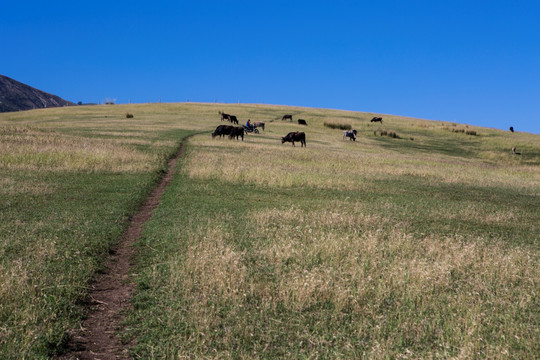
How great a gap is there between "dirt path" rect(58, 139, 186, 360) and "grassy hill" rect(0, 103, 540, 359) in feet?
0.63

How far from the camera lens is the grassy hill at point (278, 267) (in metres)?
5.73

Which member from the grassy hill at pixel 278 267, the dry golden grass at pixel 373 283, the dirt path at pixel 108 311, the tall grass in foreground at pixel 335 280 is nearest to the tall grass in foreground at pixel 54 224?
the grassy hill at pixel 278 267

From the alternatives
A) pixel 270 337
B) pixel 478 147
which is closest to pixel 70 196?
pixel 270 337

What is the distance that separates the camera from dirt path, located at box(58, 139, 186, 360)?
550 cm

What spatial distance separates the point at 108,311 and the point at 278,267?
11.1 ft

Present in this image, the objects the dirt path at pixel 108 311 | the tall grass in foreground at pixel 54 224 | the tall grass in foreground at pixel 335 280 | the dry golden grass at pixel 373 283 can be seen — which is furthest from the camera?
the dry golden grass at pixel 373 283

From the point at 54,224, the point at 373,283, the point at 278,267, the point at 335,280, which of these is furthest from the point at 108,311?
the point at 54,224

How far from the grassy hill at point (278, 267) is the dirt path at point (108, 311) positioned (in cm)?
19

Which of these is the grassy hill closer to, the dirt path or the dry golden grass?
the dry golden grass

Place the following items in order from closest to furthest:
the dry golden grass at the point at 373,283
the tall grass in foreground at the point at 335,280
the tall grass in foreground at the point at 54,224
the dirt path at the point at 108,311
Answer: the dirt path at the point at 108,311 < the tall grass in foreground at the point at 335,280 < the tall grass in foreground at the point at 54,224 < the dry golden grass at the point at 373,283

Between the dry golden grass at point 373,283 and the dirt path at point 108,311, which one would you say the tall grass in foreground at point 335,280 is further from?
the dirt path at point 108,311

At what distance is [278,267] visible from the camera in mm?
8383

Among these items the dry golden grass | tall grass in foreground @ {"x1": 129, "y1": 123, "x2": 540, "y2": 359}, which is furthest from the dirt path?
the dry golden grass

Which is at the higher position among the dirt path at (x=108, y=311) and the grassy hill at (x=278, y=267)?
the grassy hill at (x=278, y=267)
